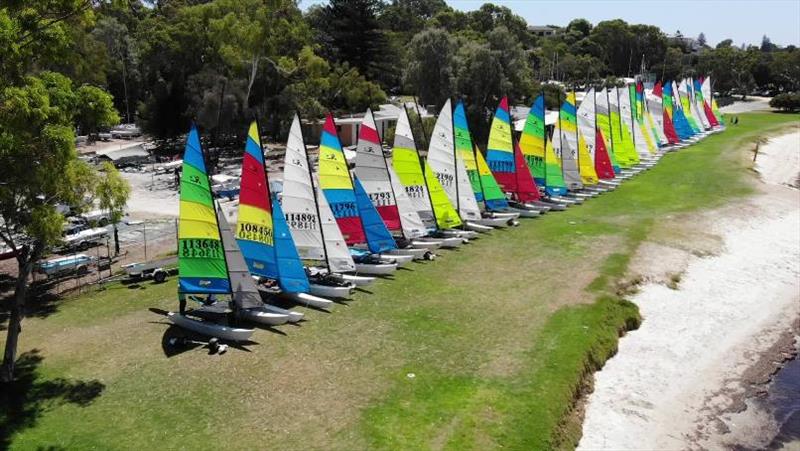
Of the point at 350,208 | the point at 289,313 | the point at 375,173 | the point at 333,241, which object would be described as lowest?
Result: the point at 289,313

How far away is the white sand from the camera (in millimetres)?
19969

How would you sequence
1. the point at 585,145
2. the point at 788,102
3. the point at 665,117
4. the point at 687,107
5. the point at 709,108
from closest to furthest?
the point at 585,145, the point at 665,117, the point at 687,107, the point at 709,108, the point at 788,102

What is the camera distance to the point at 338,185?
2902 cm

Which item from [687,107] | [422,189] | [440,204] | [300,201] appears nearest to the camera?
[300,201]

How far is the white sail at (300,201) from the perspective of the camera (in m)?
25.7

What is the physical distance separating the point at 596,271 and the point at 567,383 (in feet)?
38.3

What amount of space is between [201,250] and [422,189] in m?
14.8

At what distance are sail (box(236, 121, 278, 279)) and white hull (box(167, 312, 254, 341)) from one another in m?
3.15

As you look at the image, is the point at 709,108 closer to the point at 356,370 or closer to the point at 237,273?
the point at 237,273

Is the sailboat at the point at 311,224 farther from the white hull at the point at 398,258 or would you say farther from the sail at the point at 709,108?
the sail at the point at 709,108

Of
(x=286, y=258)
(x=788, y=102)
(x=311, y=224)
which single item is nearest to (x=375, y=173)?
(x=311, y=224)

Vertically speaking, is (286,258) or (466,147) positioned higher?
(466,147)

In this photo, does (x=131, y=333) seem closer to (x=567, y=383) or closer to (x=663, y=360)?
(x=567, y=383)

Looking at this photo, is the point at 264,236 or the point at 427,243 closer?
the point at 264,236
